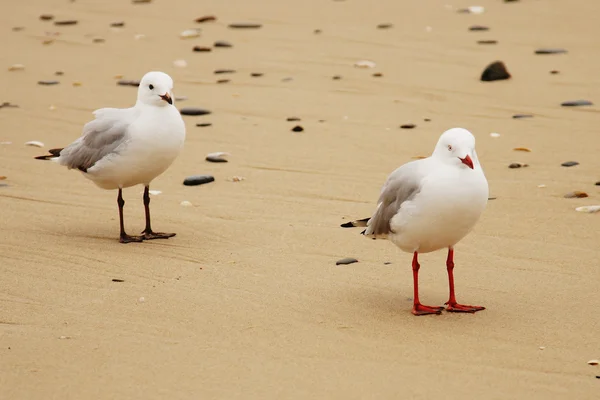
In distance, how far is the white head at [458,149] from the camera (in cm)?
550

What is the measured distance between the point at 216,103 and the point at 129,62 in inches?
80.8

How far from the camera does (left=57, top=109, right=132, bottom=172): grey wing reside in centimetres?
742

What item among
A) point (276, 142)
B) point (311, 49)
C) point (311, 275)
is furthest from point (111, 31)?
point (311, 275)

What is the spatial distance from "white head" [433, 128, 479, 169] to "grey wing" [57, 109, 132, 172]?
8.75 feet

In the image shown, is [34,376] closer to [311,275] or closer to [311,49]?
[311,275]

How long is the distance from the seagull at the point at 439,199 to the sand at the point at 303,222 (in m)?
0.38

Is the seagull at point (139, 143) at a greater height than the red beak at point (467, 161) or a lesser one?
lesser

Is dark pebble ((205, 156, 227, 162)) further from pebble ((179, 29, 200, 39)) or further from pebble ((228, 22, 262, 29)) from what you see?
pebble ((228, 22, 262, 29))

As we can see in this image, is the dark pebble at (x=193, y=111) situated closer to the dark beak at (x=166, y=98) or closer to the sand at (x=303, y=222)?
the sand at (x=303, y=222)

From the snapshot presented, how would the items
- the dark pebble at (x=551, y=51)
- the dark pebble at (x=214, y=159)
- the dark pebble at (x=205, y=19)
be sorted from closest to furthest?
the dark pebble at (x=214, y=159) → the dark pebble at (x=551, y=51) → the dark pebble at (x=205, y=19)

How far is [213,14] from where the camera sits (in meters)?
14.2

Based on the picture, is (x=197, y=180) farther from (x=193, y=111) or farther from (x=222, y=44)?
(x=222, y=44)

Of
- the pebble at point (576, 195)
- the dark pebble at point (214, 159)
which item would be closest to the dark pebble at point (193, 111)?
the dark pebble at point (214, 159)

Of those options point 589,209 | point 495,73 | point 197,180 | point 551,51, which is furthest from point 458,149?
point 551,51
